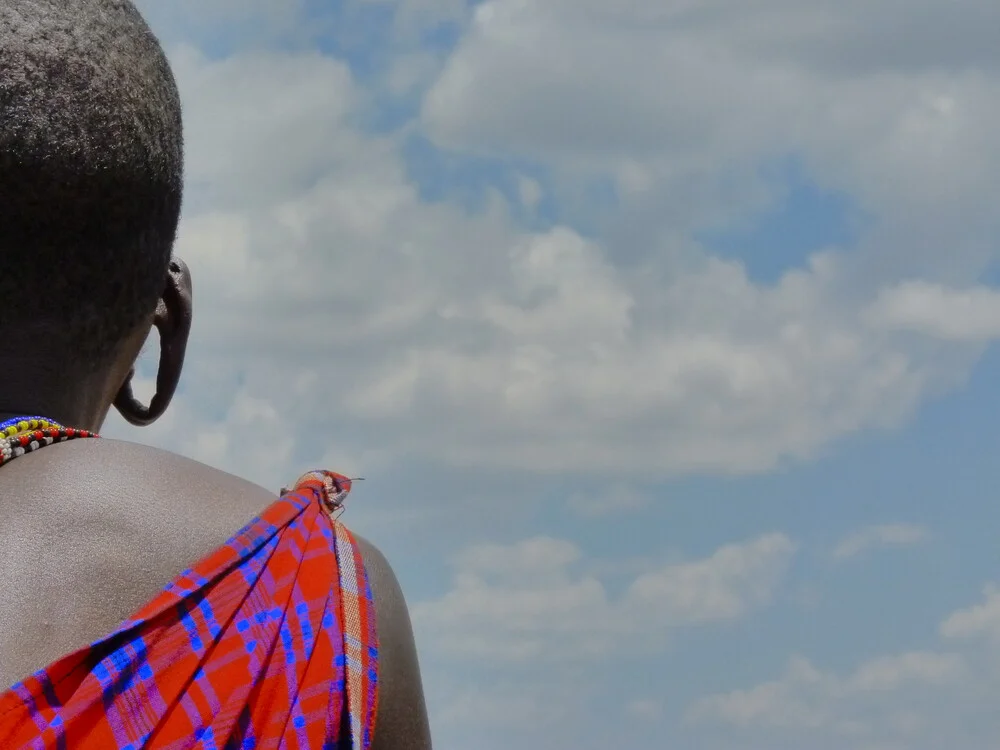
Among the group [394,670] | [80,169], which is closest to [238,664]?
[394,670]

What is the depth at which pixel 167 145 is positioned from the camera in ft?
15.4

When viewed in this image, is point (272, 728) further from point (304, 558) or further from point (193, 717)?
point (304, 558)

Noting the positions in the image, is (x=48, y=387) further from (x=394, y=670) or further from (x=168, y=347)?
(x=394, y=670)

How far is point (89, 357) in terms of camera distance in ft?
15.2

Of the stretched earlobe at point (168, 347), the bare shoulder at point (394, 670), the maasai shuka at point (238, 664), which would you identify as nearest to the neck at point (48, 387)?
the stretched earlobe at point (168, 347)

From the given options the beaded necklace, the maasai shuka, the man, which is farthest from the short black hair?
the maasai shuka

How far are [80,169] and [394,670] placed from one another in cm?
170

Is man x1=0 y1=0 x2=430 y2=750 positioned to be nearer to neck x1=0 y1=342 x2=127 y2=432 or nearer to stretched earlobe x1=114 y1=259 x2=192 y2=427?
neck x1=0 y1=342 x2=127 y2=432

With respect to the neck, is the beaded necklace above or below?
below

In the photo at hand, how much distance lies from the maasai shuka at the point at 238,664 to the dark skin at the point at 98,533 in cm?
7

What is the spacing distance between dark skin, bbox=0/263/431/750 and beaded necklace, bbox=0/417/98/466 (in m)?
0.05

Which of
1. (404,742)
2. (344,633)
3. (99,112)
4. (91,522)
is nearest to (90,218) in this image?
(99,112)

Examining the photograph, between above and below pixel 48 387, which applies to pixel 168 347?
above

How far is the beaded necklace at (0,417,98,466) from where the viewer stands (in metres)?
4.32
